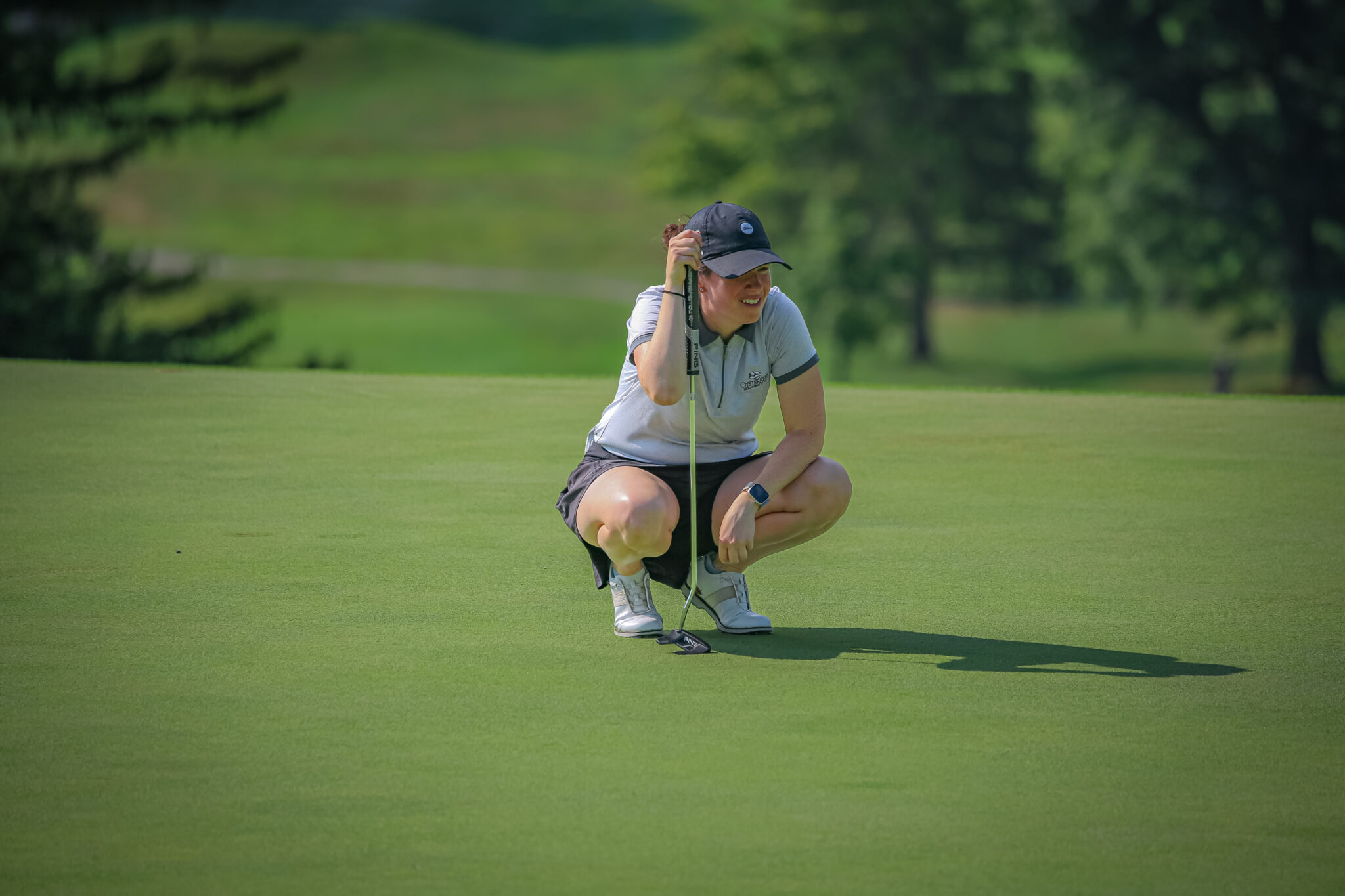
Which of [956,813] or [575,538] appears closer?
[956,813]

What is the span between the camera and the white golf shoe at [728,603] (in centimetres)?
500

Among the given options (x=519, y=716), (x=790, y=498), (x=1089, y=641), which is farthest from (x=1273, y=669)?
(x=519, y=716)

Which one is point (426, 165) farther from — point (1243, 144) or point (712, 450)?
point (712, 450)

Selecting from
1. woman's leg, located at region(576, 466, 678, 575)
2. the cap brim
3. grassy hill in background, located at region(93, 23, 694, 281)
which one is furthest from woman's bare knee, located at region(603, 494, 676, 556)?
grassy hill in background, located at region(93, 23, 694, 281)

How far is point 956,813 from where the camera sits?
3.29m

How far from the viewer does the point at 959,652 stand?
4.72 m

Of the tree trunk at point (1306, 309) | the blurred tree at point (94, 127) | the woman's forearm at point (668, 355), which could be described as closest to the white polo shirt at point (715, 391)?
the woman's forearm at point (668, 355)

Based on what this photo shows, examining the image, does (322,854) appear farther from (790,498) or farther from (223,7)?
(223,7)

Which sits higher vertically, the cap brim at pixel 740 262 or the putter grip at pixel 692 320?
the cap brim at pixel 740 262

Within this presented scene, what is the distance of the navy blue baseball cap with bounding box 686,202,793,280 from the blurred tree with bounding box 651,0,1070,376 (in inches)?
1399

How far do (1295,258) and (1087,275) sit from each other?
6.69 m

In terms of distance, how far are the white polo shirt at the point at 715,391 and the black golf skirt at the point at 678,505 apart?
0.11 ft

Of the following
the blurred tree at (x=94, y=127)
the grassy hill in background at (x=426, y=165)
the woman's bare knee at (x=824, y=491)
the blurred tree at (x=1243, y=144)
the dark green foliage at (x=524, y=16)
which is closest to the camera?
the woman's bare knee at (x=824, y=491)

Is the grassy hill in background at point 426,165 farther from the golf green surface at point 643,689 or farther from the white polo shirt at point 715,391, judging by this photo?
the white polo shirt at point 715,391
